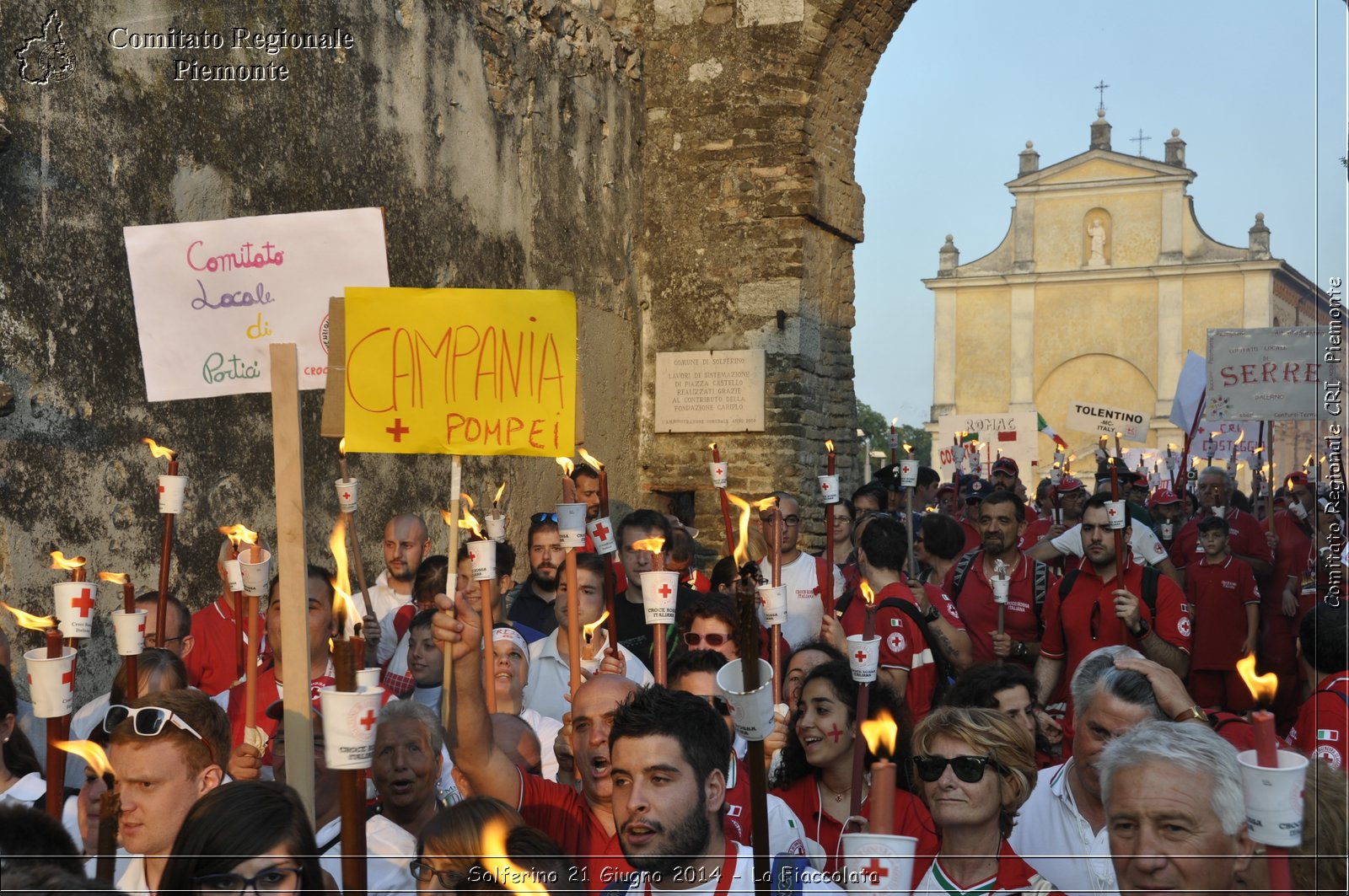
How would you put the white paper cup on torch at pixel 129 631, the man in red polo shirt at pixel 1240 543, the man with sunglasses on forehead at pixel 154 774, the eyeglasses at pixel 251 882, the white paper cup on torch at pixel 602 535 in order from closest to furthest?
the eyeglasses at pixel 251 882 < the man with sunglasses on forehead at pixel 154 774 < the white paper cup on torch at pixel 129 631 < the white paper cup on torch at pixel 602 535 < the man in red polo shirt at pixel 1240 543

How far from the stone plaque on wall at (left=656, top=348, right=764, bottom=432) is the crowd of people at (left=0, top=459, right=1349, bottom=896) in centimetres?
484

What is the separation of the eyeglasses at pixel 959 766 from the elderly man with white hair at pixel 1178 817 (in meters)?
0.53

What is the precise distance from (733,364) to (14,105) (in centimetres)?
656

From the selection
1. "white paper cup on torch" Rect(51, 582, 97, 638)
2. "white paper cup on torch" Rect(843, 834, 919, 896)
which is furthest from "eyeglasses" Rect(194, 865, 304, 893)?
"white paper cup on torch" Rect(51, 582, 97, 638)

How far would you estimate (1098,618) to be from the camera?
20.7 feet

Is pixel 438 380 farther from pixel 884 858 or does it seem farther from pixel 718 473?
pixel 884 858

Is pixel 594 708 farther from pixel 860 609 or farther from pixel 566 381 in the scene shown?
pixel 860 609

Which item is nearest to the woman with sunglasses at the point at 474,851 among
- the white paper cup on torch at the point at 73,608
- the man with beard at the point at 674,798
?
the man with beard at the point at 674,798

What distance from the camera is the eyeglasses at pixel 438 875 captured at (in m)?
2.94

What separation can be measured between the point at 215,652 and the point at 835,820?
9.53 feet

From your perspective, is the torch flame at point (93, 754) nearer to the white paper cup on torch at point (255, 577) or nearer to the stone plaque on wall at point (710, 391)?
the white paper cup on torch at point (255, 577)

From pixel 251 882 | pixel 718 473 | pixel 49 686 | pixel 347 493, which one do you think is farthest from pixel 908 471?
pixel 251 882

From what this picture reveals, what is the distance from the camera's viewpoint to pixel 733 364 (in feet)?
38.6

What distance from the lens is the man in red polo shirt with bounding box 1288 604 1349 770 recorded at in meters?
4.24
